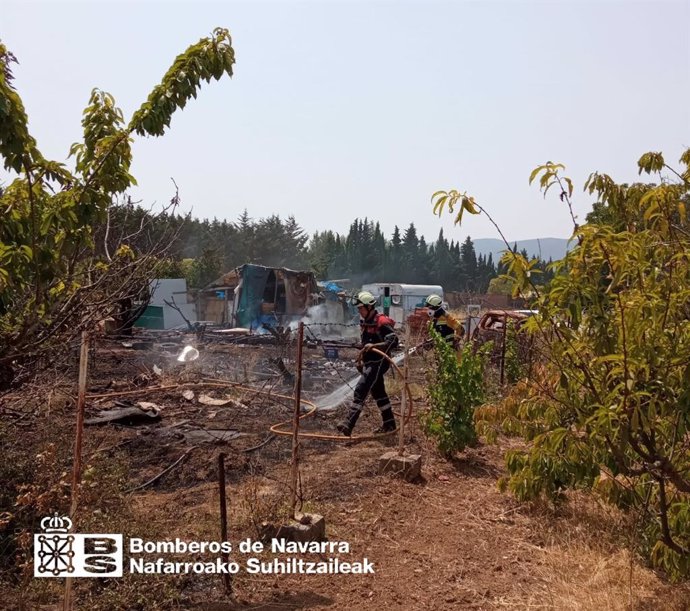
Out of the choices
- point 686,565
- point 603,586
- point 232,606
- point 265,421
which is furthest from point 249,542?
point 265,421

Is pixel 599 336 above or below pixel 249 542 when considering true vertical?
above

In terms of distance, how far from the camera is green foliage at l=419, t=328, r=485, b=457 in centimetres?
685

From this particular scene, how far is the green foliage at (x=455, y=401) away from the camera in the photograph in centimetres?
685

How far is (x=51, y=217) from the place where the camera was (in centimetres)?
341

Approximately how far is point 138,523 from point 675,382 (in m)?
3.62

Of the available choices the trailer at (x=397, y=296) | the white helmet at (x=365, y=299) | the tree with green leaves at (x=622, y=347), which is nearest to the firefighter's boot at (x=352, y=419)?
the white helmet at (x=365, y=299)

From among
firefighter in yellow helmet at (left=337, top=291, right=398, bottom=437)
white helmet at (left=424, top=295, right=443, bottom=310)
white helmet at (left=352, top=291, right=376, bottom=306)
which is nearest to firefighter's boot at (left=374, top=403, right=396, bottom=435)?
firefighter in yellow helmet at (left=337, top=291, right=398, bottom=437)

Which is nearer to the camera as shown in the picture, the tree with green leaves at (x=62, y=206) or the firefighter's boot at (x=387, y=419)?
the tree with green leaves at (x=62, y=206)

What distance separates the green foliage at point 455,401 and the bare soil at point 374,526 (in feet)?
0.91

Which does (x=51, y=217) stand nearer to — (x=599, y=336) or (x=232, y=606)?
(x=232, y=606)

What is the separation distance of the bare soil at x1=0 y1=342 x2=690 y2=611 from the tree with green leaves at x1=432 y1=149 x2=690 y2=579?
73 centimetres

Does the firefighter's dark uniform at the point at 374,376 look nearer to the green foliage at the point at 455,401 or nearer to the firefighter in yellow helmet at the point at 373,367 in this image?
the firefighter in yellow helmet at the point at 373,367

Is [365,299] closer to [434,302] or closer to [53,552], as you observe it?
[434,302]

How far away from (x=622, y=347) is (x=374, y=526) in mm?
2803
